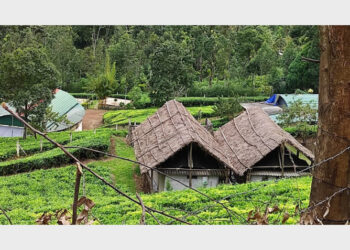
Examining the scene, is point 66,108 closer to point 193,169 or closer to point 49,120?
point 49,120

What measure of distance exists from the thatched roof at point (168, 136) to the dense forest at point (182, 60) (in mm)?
921

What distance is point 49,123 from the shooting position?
7211 mm

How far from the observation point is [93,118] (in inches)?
261

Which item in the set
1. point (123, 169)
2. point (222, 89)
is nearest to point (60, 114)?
point (123, 169)

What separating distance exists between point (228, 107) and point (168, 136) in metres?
1.14

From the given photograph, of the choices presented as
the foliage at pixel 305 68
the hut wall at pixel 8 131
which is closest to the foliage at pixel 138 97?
the hut wall at pixel 8 131

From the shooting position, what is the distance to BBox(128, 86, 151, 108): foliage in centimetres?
625

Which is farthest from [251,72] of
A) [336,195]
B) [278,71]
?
[336,195]

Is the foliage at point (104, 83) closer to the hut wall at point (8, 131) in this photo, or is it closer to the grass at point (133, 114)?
the grass at point (133, 114)

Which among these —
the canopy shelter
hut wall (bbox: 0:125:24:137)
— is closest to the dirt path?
the canopy shelter

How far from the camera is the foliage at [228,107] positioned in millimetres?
7048

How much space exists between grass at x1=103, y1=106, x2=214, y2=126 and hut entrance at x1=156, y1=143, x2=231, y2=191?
0.71 m

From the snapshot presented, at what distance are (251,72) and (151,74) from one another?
1.52m

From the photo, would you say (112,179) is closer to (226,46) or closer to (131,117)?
(131,117)
